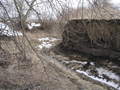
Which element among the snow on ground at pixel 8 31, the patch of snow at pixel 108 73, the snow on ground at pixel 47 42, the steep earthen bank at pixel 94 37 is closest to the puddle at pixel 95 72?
the patch of snow at pixel 108 73

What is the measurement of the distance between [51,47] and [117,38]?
4898 millimetres

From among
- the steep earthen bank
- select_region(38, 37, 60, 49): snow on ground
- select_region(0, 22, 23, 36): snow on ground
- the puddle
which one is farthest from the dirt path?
select_region(38, 37, 60, 49): snow on ground

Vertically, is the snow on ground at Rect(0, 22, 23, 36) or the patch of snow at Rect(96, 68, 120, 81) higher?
the snow on ground at Rect(0, 22, 23, 36)

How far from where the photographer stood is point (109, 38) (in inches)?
379

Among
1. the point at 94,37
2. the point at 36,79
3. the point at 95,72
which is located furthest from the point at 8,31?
the point at 94,37

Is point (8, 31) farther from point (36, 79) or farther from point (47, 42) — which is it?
point (47, 42)

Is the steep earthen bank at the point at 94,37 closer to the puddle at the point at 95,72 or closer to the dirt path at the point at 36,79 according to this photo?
the puddle at the point at 95,72

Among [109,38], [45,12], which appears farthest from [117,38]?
[45,12]

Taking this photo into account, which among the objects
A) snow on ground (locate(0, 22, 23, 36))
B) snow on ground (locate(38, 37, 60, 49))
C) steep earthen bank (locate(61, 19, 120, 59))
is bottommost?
snow on ground (locate(38, 37, 60, 49))

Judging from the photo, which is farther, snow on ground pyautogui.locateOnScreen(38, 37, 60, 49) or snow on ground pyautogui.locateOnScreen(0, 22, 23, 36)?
snow on ground pyautogui.locateOnScreen(38, 37, 60, 49)

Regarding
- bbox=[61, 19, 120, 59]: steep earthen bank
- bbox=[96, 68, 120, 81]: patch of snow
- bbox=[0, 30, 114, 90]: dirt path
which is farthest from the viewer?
bbox=[61, 19, 120, 59]: steep earthen bank

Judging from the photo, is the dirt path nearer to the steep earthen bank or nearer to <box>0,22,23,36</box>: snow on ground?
<box>0,22,23,36</box>: snow on ground

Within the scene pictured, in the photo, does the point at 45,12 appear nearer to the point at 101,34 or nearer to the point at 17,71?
the point at 17,71

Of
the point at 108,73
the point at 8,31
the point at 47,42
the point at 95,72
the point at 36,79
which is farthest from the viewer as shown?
the point at 47,42
